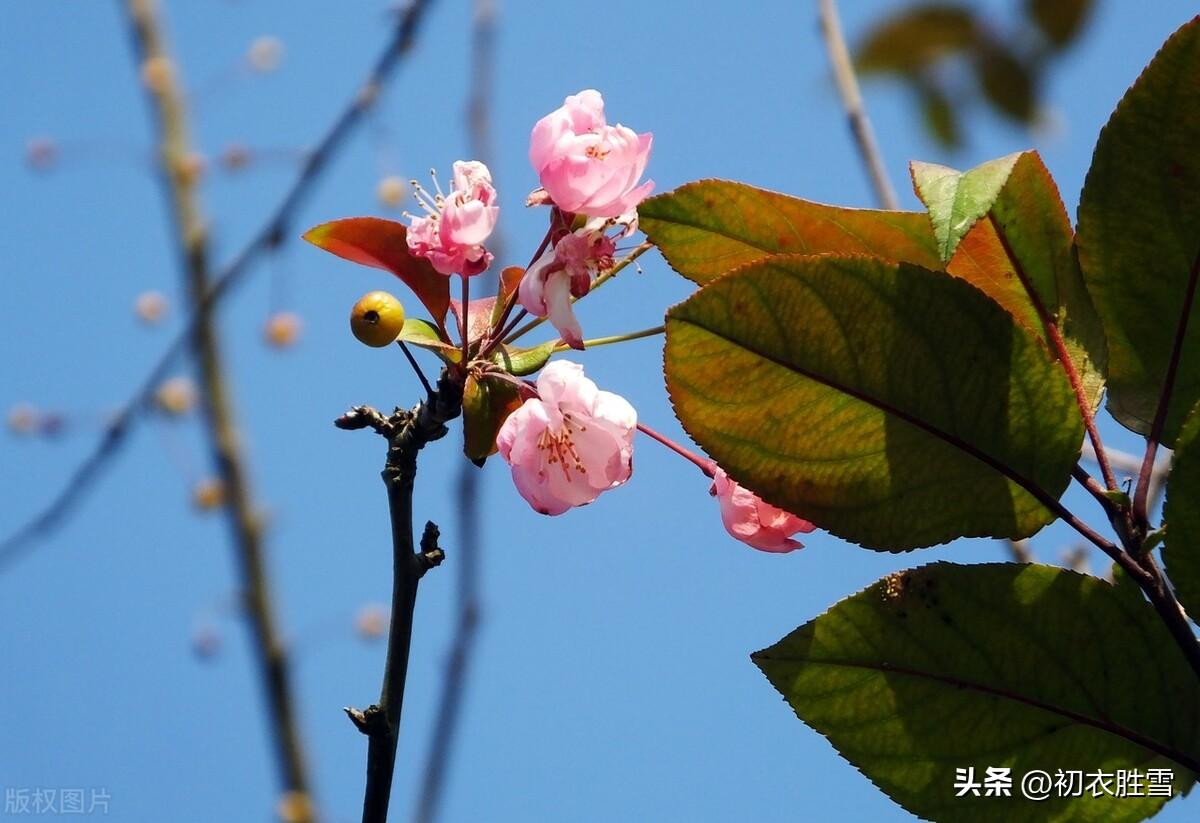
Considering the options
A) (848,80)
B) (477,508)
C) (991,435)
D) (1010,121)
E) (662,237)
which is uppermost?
Result: (1010,121)

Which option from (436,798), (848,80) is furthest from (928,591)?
(848,80)

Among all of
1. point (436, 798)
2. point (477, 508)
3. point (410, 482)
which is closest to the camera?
point (410, 482)

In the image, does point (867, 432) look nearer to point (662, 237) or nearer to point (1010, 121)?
point (662, 237)

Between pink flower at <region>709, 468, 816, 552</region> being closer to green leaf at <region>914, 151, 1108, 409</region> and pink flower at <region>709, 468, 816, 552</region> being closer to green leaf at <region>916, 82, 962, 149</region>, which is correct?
green leaf at <region>914, 151, 1108, 409</region>

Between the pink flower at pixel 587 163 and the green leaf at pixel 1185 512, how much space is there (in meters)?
0.32

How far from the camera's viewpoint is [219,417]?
59.4 inches

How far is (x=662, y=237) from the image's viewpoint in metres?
0.60

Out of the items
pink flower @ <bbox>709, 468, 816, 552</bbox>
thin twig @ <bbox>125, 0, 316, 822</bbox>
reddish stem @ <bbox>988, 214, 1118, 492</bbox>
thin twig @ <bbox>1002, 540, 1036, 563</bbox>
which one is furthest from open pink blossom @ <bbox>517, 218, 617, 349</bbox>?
thin twig @ <bbox>125, 0, 316, 822</bbox>

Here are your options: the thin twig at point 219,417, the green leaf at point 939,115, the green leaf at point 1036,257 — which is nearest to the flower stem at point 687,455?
the green leaf at point 1036,257

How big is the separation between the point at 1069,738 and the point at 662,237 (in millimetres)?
318

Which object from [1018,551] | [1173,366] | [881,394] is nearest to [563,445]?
[881,394]

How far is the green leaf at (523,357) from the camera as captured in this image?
2.33 ft

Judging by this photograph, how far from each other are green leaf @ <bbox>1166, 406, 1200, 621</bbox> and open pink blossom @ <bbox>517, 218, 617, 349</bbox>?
0.32 meters

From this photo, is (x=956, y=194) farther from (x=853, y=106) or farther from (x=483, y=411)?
(x=853, y=106)
